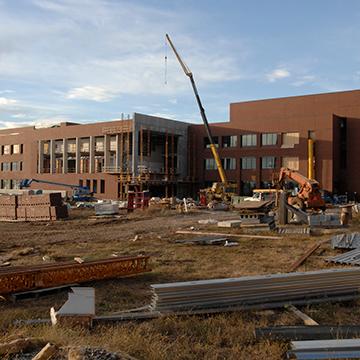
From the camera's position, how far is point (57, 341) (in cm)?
539

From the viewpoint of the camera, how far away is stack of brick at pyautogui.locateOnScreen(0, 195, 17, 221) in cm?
3050

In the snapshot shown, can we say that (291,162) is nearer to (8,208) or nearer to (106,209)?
(106,209)

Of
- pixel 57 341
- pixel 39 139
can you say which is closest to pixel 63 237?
pixel 57 341

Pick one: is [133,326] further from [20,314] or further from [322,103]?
[322,103]

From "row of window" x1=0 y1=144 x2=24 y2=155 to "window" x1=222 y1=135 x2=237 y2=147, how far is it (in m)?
34.9

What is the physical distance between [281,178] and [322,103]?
1349 inches

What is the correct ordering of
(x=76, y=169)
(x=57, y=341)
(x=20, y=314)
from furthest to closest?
(x=76, y=169), (x=20, y=314), (x=57, y=341)

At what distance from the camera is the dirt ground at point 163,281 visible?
5.94 m

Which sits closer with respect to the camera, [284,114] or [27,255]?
[27,255]

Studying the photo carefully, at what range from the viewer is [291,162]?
6116 centimetres

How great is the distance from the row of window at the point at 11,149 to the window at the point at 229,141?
34874 millimetres

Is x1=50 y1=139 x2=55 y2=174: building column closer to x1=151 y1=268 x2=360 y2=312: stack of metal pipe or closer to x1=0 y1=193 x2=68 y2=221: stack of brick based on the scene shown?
x1=0 y1=193 x2=68 y2=221: stack of brick

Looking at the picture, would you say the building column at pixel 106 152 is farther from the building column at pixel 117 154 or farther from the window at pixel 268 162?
the window at pixel 268 162

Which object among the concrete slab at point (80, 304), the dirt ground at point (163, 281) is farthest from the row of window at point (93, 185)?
the concrete slab at point (80, 304)
